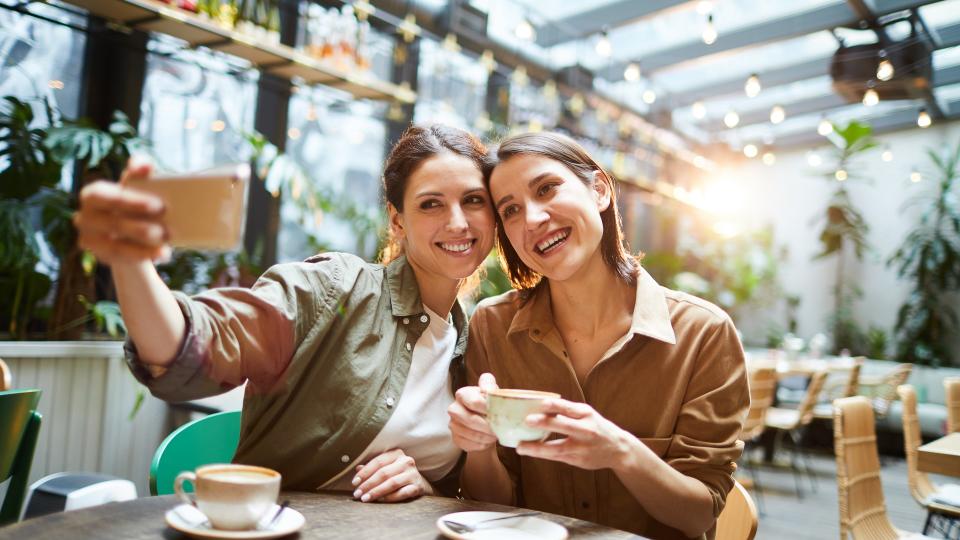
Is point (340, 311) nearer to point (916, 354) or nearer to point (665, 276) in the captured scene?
point (665, 276)

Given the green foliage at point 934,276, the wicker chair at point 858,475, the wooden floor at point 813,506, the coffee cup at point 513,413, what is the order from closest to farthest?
the coffee cup at point 513,413 < the wicker chair at point 858,475 < the wooden floor at point 813,506 < the green foliage at point 934,276

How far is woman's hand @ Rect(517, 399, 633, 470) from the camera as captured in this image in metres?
0.95

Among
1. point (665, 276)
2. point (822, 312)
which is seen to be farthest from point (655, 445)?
point (822, 312)

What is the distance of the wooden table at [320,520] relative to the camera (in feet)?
2.88

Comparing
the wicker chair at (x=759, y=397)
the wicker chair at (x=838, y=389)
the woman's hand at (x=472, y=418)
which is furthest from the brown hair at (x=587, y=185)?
the wicker chair at (x=838, y=389)

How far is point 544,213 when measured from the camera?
136 cm

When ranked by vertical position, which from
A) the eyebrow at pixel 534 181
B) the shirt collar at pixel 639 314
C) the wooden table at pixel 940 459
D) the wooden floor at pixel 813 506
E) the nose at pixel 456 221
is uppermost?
the eyebrow at pixel 534 181

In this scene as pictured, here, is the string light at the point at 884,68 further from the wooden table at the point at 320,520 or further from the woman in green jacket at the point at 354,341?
the wooden table at the point at 320,520

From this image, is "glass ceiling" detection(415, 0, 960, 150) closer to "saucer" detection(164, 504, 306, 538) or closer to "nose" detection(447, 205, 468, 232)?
"nose" detection(447, 205, 468, 232)

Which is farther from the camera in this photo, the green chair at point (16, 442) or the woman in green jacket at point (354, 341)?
the green chair at point (16, 442)

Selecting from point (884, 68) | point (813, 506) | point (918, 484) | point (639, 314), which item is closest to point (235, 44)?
point (639, 314)

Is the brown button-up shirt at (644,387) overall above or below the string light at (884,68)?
below

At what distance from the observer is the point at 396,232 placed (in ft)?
5.03

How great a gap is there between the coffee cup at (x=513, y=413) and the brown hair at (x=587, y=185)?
1.94ft
